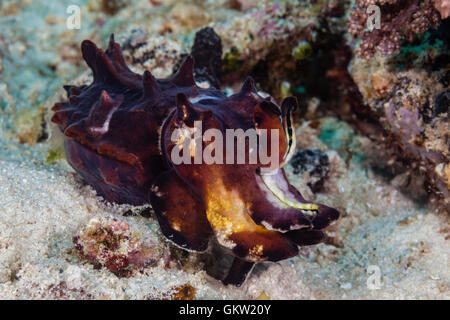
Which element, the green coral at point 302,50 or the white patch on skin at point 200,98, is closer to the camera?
the white patch on skin at point 200,98

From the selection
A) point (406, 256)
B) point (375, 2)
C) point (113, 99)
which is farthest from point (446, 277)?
point (113, 99)

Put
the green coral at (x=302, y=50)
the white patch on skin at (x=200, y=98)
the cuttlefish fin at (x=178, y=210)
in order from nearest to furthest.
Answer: the cuttlefish fin at (x=178, y=210) < the white patch on skin at (x=200, y=98) < the green coral at (x=302, y=50)

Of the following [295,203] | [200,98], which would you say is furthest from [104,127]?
[295,203]

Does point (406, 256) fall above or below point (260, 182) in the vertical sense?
below

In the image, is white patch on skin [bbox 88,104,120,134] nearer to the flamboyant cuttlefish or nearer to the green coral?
the flamboyant cuttlefish

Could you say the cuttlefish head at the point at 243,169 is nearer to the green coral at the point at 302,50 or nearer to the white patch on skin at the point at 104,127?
the white patch on skin at the point at 104,127

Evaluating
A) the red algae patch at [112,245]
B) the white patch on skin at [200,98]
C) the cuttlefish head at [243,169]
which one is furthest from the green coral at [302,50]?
the red algae patch at [112,245]

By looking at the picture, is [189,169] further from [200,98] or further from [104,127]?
[104,127]
